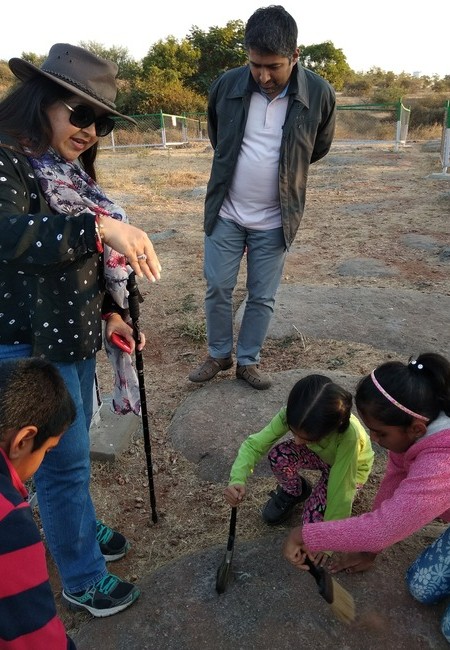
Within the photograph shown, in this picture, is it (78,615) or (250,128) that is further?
(250,128)

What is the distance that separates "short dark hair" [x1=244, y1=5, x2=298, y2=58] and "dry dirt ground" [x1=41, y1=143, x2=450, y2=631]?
6.53 ft

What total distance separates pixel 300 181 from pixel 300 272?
9.42 ft

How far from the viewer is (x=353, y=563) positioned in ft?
6.81

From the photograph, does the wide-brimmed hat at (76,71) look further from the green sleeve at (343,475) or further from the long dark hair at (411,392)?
the green sleeve at (343,475)

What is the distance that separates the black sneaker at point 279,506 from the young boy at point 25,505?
4.09 ft

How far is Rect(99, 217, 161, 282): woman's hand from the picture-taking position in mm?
1497

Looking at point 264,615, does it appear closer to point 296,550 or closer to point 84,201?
point 296,550

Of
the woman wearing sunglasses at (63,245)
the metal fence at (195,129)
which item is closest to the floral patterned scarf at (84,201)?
the woman wearing sunglasses at (63,245)

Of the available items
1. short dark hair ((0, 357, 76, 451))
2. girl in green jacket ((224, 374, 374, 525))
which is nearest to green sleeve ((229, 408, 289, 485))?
girl in green jacket ((224, 374, 374, 525))

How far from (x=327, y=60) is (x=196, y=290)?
42.3 meters

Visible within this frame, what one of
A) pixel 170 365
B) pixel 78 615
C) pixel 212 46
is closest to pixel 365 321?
pixel 170 365

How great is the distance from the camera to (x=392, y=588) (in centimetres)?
204

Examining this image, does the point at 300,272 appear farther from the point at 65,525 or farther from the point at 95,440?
the point at 65,525

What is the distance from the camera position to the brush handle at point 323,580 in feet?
6.04
